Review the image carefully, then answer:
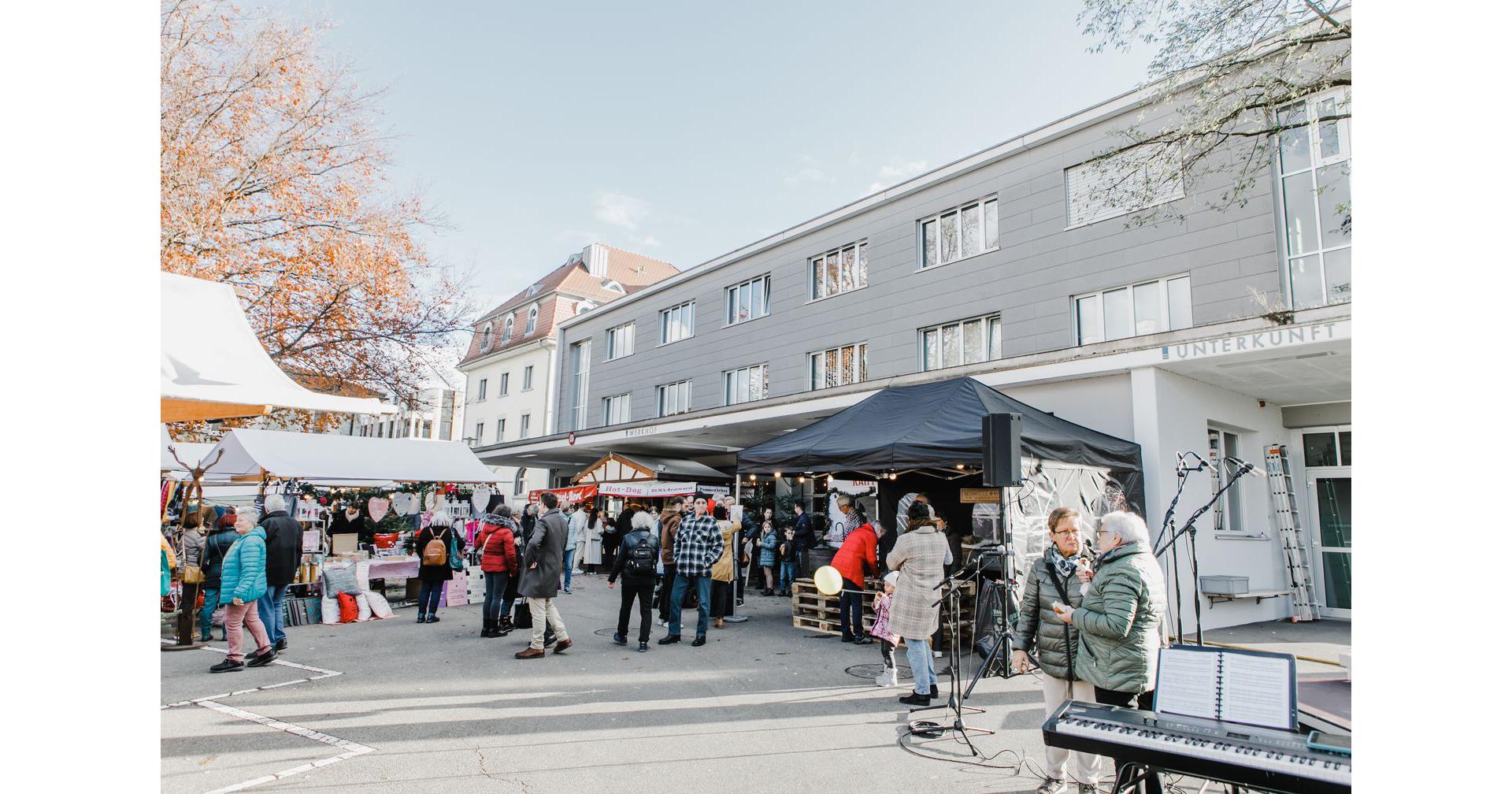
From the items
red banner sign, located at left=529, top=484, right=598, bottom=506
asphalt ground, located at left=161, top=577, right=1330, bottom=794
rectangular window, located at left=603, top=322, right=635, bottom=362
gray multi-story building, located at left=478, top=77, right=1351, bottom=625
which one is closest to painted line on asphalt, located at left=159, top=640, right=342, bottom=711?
Result: asphalt ground, located at left=161, top=577, right=1330, bottom=794

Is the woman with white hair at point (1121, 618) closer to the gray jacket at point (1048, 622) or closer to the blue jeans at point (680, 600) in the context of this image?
the gray jacket at point (1048, 622)

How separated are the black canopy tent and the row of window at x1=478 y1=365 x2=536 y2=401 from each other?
2448cm

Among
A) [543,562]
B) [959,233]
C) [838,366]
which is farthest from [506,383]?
[543,562]

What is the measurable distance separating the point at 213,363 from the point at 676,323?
20.8 meters

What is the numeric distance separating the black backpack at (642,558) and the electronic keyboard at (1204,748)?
6.26 meters

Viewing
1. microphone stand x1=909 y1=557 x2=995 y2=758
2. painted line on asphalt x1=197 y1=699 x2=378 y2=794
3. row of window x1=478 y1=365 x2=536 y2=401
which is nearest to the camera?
painted line on asphalt x1=197 y1=699 x2=378 y2=794

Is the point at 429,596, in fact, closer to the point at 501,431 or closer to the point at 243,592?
the point at 243,592

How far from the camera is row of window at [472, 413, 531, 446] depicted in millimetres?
33344

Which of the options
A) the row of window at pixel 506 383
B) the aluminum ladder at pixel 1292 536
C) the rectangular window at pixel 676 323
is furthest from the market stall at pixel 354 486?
the row of window at pixel 506 383

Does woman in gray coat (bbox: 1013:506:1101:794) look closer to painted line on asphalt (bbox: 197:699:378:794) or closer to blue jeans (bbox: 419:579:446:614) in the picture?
painted line on asphalt (bbox: 197:699:378:794)

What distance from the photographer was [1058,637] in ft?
A: 15.2

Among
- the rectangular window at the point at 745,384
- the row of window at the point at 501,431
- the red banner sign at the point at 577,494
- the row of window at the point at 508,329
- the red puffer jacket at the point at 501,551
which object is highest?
the row of window at the point at 508,329

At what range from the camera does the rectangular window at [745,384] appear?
2108cm

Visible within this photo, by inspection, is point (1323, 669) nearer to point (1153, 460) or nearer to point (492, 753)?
point (1153, 460)
